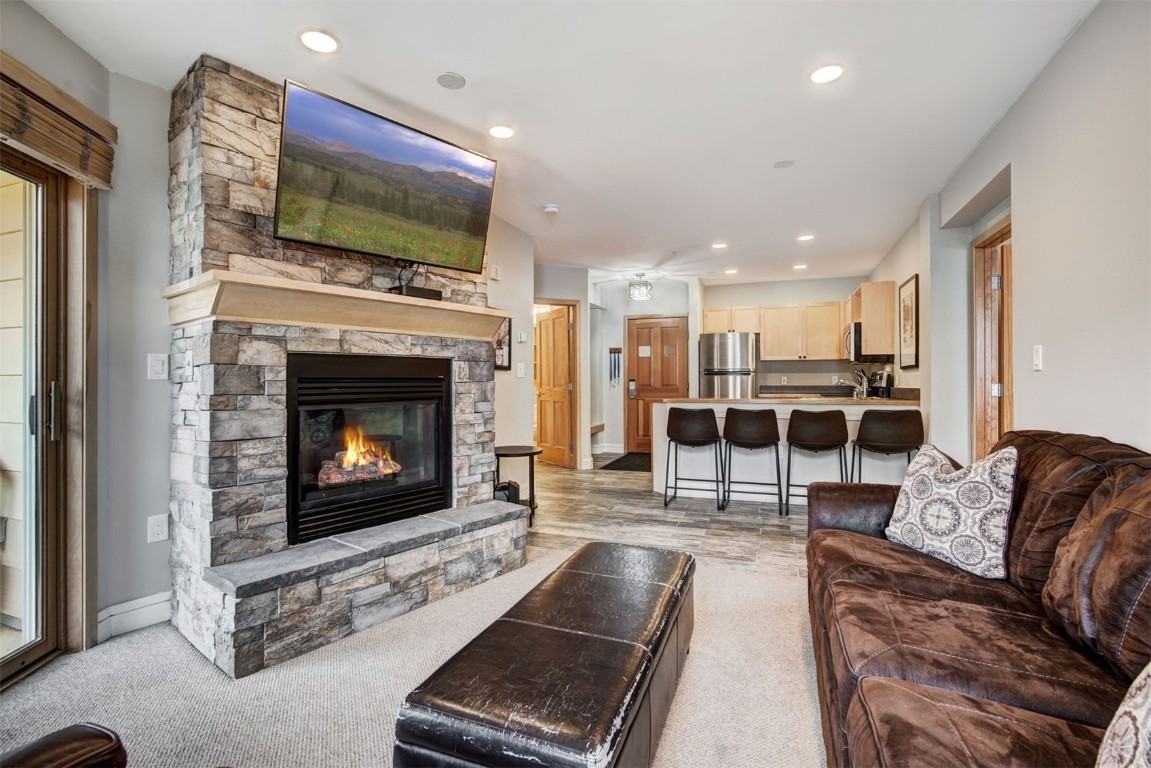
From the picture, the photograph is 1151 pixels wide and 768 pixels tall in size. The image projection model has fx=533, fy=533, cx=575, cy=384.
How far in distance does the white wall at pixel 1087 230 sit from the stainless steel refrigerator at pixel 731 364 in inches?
154

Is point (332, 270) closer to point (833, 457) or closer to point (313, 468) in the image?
point (313, 468)

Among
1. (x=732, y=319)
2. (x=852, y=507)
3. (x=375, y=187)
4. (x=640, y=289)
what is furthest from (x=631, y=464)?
(x=375, y=187)

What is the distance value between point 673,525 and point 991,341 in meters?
2.46

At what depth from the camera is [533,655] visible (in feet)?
4.37

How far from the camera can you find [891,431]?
3.96 m

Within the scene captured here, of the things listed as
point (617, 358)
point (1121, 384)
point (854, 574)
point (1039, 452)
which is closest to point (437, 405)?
point (854, 574)

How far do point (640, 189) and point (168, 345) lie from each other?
2.92 metres

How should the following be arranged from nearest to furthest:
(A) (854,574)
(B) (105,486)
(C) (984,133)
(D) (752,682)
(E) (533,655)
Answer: (E) (533,655)
(A) (854,574)
(D) (752,682)
(B) (105,486)
(C) (984,133)

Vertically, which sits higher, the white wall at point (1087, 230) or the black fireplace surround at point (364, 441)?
the white wall at point (1087, 230)

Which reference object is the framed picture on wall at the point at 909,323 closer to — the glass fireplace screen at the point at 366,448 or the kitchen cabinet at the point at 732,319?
the kitchen cabinet at the point at 732,319

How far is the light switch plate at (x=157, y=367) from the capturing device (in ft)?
7.69

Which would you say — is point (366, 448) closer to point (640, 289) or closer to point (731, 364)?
point (640, 289)

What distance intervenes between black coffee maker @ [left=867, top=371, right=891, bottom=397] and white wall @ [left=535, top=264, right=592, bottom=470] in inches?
121

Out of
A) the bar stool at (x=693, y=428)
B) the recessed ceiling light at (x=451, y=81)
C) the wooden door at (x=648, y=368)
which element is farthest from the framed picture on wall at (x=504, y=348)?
the wooden door at (x=648, y=368)
